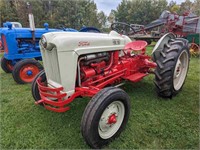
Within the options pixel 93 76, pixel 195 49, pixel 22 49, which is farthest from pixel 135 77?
pixel 195 49

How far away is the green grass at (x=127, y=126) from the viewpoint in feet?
6.31

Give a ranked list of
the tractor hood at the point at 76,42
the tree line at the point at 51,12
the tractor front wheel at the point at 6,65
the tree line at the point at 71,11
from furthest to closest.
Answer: the tree line at the point at 71,11 → the tree line at the point at 51,12 → the tractor front wheel at the point at 6,65 → the tractor hood at the point at 76,42

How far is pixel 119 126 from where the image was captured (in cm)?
201

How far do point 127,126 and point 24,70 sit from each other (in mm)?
3001

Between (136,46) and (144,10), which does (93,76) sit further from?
(144,10)

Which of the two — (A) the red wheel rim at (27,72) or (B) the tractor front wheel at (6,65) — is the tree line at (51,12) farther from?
(A) the red wheel rim at (27,72)

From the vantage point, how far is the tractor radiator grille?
6.37 feet

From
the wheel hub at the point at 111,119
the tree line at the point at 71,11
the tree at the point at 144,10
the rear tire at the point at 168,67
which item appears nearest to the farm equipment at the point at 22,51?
the wheel hub at the point at 111,119

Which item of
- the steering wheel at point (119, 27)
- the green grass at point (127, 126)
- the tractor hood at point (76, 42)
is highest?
the steering wheel at point (119, 27)

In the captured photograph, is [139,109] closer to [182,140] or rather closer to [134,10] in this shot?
[182,140]

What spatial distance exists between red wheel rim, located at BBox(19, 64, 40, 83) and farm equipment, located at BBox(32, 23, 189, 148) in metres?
1.63

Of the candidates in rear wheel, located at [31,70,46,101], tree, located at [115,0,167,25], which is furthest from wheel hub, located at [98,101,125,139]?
tree, located at [115,0,167,25]

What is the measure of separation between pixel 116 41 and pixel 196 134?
5.83 feet

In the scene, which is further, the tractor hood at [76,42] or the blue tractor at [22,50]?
the blue tractor at [22,50]
